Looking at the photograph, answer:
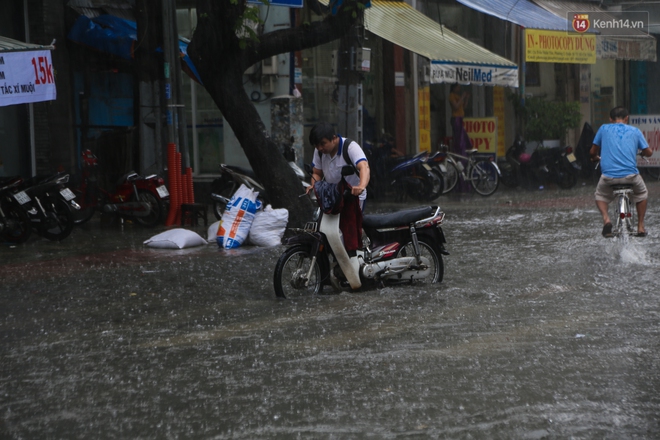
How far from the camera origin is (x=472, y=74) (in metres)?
18.5

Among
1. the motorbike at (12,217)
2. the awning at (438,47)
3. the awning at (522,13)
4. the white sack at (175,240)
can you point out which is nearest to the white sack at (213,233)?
the white sack at (175,240)

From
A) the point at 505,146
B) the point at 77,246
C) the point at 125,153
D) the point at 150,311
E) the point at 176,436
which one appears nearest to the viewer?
the point at 176,436

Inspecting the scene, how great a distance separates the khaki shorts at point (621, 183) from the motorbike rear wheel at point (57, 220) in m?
6.60

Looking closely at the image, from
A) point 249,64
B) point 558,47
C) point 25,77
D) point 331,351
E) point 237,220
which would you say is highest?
point 558,47

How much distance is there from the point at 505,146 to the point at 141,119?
482 inches

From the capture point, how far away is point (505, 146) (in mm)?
24641

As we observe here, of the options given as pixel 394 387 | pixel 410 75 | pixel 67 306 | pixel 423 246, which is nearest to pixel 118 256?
pixel 67 306

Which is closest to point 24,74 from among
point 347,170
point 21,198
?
point 21,198

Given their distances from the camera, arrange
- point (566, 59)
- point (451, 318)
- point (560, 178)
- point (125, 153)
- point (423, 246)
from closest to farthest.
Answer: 1. point (451, 318)
2. point (423, 246)
3. point (125, 153)
4. point (560, 178)
5. point (566, 59)

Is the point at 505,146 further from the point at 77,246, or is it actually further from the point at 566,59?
the point at 77,246

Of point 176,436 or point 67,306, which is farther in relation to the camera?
point 67,306

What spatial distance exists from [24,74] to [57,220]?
6.45ft

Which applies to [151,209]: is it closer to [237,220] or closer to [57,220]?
[57,220]

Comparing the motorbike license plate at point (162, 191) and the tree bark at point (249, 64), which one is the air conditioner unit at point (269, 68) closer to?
the motorbike license plate at point (162, 191)
